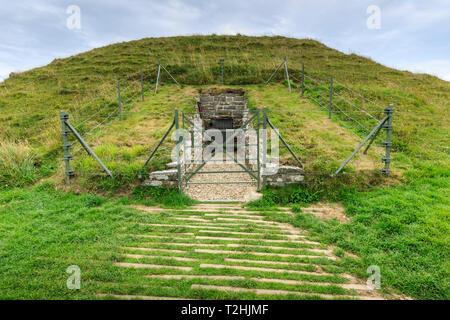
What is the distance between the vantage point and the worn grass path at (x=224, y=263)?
10.6 feet

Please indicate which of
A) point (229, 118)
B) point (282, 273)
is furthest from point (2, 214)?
point (229, 118)

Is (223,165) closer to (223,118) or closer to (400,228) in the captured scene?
(223,118)

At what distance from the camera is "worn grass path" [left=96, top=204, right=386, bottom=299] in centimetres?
324

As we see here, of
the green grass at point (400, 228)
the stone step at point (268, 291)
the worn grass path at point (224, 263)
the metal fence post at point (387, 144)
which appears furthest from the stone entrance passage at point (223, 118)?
the stone step at point (268, 291)

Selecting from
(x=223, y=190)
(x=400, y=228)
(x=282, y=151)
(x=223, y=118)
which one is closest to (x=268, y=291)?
(x=400, y=228)

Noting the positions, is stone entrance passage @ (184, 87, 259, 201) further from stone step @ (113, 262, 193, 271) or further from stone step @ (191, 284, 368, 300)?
Result: stone step @ (191, 284, 368, 300)

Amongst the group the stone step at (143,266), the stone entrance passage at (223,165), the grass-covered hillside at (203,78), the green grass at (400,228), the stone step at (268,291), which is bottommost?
the stone step at (268,291)

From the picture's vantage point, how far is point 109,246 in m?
4.20

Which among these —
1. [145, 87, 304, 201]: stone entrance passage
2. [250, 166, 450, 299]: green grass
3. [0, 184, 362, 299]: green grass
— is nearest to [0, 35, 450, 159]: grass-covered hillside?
[250, 166, 450, 299]: green grass

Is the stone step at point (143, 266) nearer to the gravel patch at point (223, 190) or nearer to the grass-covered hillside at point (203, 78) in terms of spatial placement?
the gravel patch at point (223, 190)

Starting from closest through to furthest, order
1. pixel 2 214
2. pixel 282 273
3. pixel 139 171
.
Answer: pixel 282 273 < pixel 2 214 < pixel 139 171
